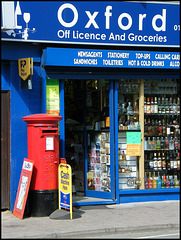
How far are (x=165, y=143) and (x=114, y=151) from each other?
149cm

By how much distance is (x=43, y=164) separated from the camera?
34.8ft

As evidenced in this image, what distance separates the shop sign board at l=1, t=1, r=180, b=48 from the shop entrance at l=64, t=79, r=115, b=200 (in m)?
1.27

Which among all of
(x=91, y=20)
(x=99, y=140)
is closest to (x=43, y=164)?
(x=99, y=140)

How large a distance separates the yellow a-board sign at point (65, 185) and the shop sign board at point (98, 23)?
311cm

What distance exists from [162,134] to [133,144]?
0.89m

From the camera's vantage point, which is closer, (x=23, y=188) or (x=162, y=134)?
(x=23, y=188)

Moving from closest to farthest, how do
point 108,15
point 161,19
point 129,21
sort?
1. point 108,15
2. point 129,21
3. point 161,19

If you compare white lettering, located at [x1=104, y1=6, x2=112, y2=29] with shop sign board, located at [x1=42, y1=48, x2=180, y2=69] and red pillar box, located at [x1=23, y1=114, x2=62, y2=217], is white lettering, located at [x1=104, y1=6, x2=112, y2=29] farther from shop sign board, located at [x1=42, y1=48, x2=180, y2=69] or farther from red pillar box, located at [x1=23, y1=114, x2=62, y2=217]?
red pillar box, located at [x1=23, y1=114, x2=62, y2=217]

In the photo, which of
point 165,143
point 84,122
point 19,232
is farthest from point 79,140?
point 19,232

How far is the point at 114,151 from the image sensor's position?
1222 cm

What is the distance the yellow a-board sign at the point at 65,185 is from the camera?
34.0 ft

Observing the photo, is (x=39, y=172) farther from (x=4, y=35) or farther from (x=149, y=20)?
(x=149, y=20)

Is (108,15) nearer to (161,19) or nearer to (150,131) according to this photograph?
(161,19)

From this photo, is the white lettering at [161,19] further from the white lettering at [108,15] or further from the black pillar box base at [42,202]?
the black pillar box base at [42,202]
